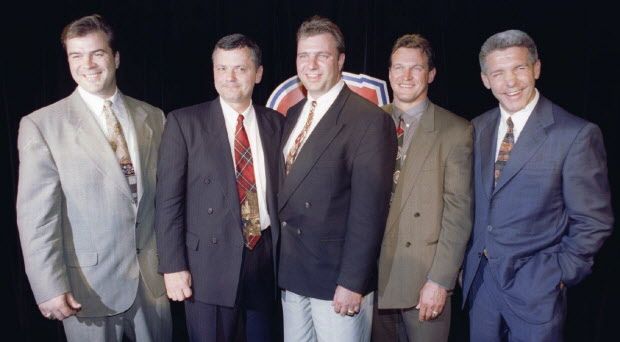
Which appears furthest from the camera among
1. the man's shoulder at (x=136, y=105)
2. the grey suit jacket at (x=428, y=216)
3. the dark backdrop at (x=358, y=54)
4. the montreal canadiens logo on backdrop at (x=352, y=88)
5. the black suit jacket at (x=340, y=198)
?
the montreal canadiens logo on backdrop at (x=352, y=88)

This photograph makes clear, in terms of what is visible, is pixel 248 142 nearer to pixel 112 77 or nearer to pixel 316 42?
pixel 316 42

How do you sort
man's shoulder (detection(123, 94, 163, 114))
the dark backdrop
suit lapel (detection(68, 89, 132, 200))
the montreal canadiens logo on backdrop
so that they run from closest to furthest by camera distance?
suit lapel (detection(68, 89, 132, 200))
man's shoulder (detection(123, 94, 163, 114))
the dark backdrop
the montreal canadiens logo on backdrop

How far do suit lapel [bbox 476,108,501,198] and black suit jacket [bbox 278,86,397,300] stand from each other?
476mm

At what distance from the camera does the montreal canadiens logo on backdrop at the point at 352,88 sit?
310 centimetres

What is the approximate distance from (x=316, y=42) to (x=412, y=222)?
2.89ft

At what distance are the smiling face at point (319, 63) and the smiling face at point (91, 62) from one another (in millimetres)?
842

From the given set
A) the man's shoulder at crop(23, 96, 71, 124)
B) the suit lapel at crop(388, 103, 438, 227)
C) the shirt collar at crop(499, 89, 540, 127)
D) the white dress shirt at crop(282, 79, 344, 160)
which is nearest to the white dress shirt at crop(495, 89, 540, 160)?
the shirt collar at crop(499, 89, 540, 127)

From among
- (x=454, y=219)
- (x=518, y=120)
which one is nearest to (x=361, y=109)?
(x=454, y=219)

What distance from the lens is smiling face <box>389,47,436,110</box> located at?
7.39 feet

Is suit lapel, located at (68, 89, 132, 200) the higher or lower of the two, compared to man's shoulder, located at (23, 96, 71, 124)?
lower

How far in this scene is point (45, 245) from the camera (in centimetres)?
192

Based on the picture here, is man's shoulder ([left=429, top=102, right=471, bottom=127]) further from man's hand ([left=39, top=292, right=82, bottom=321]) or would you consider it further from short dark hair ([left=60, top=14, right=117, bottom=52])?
man's hand ([left=39, top=292, right=82, bottom=321])

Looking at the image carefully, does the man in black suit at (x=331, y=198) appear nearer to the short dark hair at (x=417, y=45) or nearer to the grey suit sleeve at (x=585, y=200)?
the short dark hair at (x=417, y=45)

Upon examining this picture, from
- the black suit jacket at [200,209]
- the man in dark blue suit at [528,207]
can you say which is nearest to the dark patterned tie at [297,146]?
the black suit jacket at [200,209]
